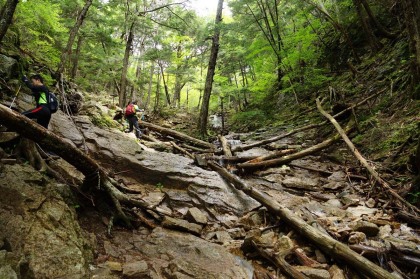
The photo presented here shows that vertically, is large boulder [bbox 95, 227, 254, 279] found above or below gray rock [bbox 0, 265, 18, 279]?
below

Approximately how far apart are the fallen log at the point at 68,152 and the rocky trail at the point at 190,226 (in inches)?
12.7

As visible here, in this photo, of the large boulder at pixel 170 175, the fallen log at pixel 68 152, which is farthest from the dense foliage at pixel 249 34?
the fallen log at pixel 68 152

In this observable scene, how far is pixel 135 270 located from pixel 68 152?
2.42m

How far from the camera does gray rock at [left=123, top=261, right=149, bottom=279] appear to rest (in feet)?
12.6

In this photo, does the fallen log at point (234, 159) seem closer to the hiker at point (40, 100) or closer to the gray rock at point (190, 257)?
the gray rock at point (190, 257)

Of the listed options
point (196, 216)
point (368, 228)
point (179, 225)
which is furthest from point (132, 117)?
point (368, 228)

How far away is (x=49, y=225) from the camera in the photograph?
3.95 m

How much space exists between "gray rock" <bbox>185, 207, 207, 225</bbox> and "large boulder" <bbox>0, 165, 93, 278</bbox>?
245cm

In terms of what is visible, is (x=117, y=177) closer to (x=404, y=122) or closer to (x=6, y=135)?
(x=6, y=135)

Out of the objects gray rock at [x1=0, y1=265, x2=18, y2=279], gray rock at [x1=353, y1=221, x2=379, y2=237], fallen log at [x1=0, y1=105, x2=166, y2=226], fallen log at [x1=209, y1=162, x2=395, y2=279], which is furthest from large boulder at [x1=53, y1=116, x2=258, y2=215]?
gray rock at [x1=0, y1=265, x2=18, y2=279]

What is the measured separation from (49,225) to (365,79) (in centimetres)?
1393

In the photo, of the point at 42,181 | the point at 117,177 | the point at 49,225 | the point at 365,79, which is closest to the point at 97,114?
the point at 117,177

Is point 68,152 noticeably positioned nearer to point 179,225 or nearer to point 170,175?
point 179,225

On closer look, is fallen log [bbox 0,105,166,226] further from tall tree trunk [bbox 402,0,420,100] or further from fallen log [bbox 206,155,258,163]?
tall tree trunk [bbox 402,0,420,100]
